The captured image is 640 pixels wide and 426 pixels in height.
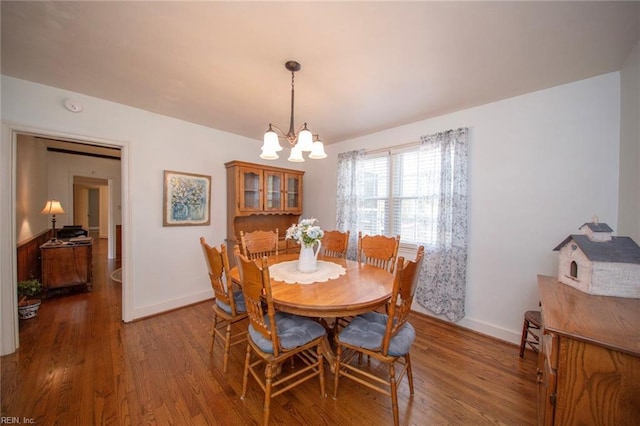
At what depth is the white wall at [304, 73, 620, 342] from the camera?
1.95 metres

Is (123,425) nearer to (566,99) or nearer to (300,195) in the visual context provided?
(300,195)

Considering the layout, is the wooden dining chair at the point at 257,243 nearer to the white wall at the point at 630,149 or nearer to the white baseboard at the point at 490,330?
the white baseboard at the point at 490,330

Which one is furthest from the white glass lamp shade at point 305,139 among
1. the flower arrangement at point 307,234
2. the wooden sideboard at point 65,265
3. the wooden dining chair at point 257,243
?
the wooden sideboard at point 65,265

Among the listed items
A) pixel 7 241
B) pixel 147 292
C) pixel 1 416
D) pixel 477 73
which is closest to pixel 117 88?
pixel 7 241

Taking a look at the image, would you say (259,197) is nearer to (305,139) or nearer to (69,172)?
(305,139)

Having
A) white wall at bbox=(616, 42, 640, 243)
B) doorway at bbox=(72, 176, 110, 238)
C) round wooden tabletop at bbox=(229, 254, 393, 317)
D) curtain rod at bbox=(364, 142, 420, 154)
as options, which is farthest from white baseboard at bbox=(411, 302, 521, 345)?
doorway at bbox=(72, 176, 110, 238)

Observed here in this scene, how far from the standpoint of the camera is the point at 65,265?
11.3 ft

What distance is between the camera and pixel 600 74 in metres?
1.91

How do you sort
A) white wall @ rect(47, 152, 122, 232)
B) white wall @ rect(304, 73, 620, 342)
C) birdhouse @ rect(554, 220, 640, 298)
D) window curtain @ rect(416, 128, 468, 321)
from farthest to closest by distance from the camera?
white wall @ rect(47, 152, 122, 232), window curtain @ rect(416, 128, 468, 321), white wall @ rect(304, 73, 620, 342), birdhouse @ rect(554, 220, 640, 298)

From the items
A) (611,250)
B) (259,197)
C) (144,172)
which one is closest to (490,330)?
(611,250)

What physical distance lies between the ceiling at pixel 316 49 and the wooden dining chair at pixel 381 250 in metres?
1.47

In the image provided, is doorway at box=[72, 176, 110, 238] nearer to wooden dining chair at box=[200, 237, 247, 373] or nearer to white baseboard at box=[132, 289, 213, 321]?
white baseboard at box=[132, 289, 213, 321]

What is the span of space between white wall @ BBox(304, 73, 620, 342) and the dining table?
1.33 metres

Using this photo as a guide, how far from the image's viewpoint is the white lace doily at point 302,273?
186 centimetres
